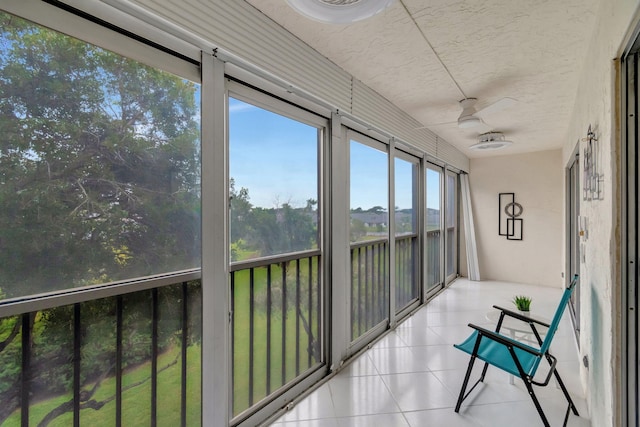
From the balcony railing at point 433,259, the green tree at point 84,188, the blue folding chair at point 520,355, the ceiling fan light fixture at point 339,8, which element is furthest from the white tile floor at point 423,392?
the ceiling fan light fixture at point 339,8

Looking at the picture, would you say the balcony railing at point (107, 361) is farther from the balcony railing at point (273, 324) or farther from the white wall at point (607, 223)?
the white wall at point (607, 223)

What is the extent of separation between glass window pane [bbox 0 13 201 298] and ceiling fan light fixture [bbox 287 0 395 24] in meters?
0.70

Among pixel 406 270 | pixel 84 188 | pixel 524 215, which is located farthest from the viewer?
pixel 524 215

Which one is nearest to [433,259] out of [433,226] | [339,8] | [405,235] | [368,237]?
[433,226]

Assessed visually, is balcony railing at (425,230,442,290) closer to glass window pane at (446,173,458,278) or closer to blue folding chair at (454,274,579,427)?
glass window pane at (446,173,458,278)

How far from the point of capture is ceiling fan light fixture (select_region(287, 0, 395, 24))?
1.38 meters

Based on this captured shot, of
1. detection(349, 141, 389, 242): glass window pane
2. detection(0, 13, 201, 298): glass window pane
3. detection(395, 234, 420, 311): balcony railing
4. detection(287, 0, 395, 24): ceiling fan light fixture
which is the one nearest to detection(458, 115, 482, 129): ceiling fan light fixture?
detection(349, 141, 389, 242): glass window pane

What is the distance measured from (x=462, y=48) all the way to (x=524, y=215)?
4.94 m

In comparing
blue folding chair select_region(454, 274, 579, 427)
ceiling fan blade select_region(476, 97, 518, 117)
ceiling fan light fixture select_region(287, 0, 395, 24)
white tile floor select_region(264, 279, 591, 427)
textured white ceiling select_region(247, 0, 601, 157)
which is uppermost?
textured white ceiling select_region(247, 0, 601, 157)

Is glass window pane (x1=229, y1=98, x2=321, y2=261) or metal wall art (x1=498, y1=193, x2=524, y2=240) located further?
metal wall art (x1=498, y1=193, x2=524, y2=240)

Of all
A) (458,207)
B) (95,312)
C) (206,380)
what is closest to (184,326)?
(206,380)

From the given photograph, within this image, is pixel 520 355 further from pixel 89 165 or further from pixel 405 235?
pixel 89 165

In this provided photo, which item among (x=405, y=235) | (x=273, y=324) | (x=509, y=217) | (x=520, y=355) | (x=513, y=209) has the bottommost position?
(x=520, y=355)

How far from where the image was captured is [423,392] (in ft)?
7.80
